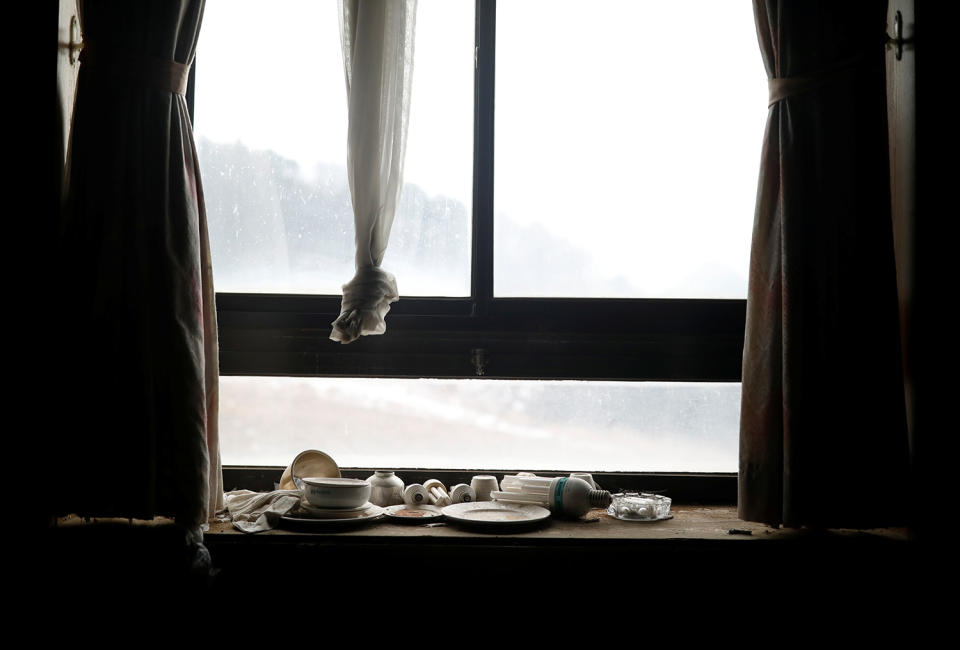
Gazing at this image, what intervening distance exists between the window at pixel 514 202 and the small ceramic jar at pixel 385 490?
20 centimetres

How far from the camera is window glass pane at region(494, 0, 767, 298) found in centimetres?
200

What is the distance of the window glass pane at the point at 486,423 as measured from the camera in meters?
1.99

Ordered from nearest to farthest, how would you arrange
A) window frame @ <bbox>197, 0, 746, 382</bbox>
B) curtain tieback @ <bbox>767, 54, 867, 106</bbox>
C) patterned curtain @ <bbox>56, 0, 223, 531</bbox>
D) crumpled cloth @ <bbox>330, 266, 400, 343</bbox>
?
patterned curtain @ <bbox>56, 0, 223, 531</bbox>, curtain tieback @ <bbox>767, 54, 867, 106</bbox>, crumpled cloth @ <bbox>330, 266, 400, 343</bbox>, window frame @ <bbox>197, 0, 746, 382</bbox>

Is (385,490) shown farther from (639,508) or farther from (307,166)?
(307,166)

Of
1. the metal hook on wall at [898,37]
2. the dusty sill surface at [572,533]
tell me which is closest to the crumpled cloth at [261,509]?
the dusty sill surface at [572,533]

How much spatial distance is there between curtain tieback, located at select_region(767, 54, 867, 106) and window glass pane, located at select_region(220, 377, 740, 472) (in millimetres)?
799

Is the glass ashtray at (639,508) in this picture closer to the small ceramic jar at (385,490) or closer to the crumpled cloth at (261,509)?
the small ceramic jar at (385,490)

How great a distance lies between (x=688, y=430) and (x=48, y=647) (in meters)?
1.60

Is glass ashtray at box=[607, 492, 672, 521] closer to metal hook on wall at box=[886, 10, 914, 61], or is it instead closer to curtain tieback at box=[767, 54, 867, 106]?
curtain tieback at box=[767, 54, 867, 106]

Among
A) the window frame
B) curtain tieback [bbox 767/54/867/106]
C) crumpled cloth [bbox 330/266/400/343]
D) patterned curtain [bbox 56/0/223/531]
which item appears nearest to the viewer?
patterned curtain [bbox 56/0/223/531]

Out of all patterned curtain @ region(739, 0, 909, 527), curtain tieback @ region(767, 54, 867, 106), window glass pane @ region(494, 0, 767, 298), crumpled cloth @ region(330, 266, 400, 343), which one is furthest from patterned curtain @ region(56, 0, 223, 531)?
curtain tieback @ region(767, 54, 867, 106)

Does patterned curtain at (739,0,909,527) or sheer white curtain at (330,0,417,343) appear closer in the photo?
patterned curtain at (739,0,909,527)

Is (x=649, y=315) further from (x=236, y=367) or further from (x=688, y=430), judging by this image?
(x=236, y=367)

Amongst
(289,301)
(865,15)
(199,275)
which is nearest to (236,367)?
(289,301)
